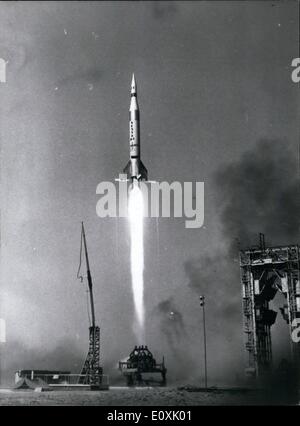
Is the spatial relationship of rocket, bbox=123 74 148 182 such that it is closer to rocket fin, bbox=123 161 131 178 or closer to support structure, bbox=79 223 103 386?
rocket fin, bbox=123 161 131 178

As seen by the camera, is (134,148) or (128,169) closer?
(134,148)

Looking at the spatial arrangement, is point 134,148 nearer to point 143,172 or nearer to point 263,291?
point 143,172

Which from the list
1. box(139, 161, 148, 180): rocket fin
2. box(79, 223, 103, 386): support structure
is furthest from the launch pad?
box(139, 161, 148, 180): rocket fin

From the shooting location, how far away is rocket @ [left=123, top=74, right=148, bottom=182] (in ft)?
272

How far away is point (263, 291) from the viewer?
88.5m

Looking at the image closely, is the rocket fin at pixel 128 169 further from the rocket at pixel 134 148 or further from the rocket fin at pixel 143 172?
the rocket fin at pixel 143 172

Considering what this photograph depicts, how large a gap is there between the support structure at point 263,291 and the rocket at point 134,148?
741 inches

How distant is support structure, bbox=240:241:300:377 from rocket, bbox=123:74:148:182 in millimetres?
18814

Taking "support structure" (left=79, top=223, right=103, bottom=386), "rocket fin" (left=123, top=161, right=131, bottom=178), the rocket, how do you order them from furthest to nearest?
"support structure" (left=79, top=223, right=103, bottom=386) → "rocket fin" (left=123, top=161, right=131, bottom=178) → the rocket

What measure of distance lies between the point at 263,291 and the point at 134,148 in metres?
27.7

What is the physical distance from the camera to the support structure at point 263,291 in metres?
84.6

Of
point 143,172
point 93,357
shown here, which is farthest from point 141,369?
point 143,172

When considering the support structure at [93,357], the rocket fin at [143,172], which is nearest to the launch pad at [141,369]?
the support structure at [93,357]
